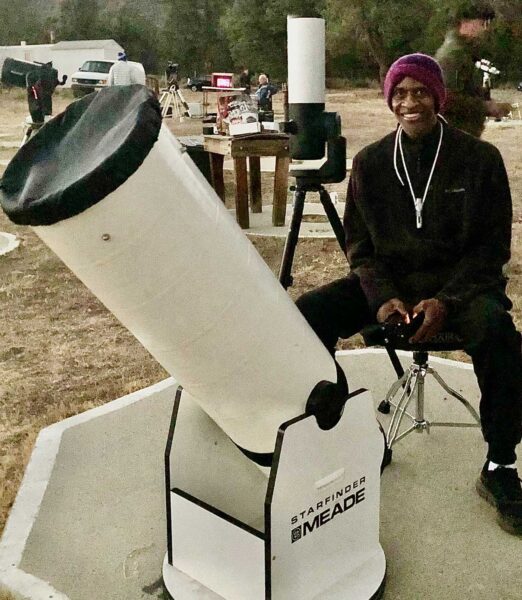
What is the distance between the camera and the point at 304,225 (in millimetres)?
4906

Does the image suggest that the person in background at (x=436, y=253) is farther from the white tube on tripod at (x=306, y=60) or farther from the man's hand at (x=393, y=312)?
the white tube on tripod at (x=306, y=60)

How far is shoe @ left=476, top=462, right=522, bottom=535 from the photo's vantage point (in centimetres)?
163

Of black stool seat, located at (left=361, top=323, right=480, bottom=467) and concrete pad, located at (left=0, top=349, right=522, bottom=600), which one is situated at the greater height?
black stool seat, located at (left=361, top=323, right=480, bottom=467)

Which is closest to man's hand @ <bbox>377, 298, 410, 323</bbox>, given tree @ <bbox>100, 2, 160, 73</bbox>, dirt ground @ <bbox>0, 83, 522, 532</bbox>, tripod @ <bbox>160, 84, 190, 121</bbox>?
dirt ground @ <bbox>0, 83, 522, 532</bbox>

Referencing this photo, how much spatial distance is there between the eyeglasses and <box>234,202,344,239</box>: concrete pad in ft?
8.91

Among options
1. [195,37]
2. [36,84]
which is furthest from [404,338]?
[195,37]

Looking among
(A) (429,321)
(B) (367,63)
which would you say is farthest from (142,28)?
(A) (429,321)

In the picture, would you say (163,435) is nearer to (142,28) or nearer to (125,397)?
(125,397)

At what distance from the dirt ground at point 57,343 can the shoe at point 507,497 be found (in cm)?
112

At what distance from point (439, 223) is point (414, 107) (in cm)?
27

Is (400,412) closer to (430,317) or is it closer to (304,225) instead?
(430,317)

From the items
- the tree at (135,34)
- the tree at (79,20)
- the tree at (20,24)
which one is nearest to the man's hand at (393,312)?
the tree at (135,34)

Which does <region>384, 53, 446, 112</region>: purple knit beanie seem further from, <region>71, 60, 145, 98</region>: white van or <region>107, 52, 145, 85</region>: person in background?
<region>71, 60, 145, 98</region>: white van

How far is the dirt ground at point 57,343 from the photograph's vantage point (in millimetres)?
2369
